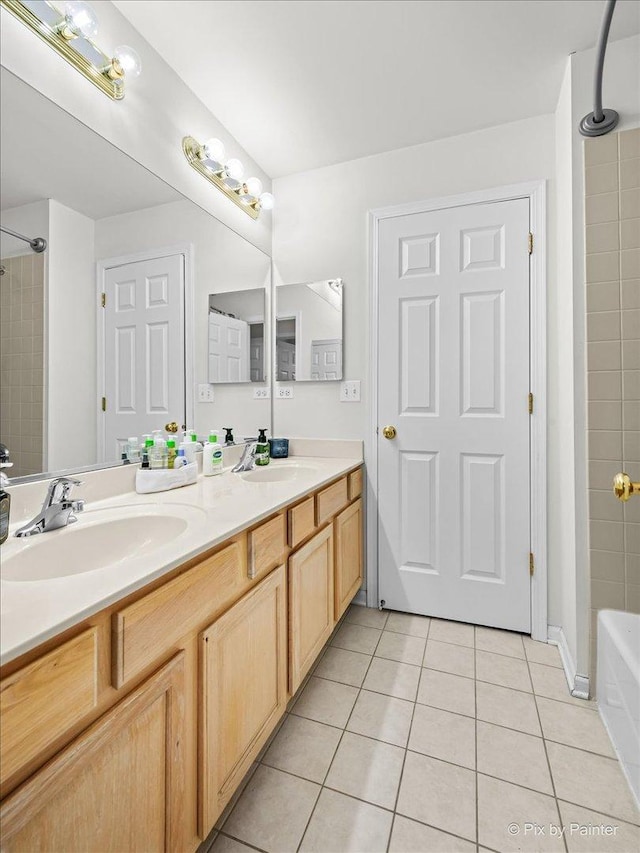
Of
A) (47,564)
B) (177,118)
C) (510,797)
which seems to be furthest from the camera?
(177,118)

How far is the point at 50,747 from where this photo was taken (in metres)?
0.61

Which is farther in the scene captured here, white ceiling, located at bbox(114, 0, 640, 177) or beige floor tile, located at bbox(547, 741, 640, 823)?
white ceiling, located at bbox(114, 0, 640, 177)

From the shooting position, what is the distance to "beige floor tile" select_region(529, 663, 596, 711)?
1.53 metres

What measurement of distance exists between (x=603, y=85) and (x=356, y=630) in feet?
8.16

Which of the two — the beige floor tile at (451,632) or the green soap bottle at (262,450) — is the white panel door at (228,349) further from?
the beige floor tile at (451,632)

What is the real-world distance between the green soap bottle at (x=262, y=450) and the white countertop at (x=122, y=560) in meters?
0.36

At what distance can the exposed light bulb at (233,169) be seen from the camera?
191cm

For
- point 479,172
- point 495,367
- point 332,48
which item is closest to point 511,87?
point 479,172

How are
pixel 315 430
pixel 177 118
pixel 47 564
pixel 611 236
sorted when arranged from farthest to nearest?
1. pixel 315 430
2. pixel 177 118
3. pixel 611 236
4. pixel 47 564

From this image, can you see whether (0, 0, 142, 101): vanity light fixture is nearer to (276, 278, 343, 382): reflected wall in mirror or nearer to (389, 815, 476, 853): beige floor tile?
(276, 278, 343, 382): reflected wall in mirror

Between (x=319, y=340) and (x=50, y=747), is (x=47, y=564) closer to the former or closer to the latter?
(x=50, y=747)

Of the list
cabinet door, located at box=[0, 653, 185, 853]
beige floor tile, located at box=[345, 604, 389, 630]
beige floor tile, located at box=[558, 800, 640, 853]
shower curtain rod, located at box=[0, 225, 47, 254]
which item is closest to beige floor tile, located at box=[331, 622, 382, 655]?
beige floor tile, located at box=[345, 604, 389, 630]

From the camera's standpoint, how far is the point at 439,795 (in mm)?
1155

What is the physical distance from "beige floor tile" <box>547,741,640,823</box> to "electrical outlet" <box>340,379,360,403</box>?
159 cm
